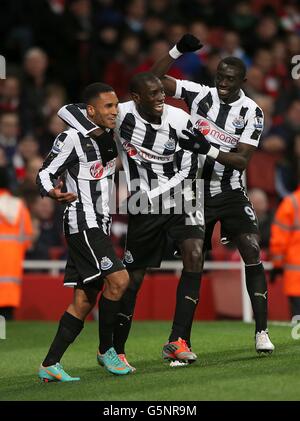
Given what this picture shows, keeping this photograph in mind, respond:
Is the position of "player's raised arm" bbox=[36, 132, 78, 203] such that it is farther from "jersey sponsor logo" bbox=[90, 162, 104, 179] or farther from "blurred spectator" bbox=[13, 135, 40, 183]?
"blurred spectator" bbox=[13, 135, 40, 183]

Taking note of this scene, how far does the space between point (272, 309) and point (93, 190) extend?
18.9 ft

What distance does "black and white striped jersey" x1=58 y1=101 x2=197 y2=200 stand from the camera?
25.5ft

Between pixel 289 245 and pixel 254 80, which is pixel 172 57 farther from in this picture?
pixel 254 80

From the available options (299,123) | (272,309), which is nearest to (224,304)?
(272,309)

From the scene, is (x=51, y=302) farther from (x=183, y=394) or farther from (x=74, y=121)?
(x=183, y=394)

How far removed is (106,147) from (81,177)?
0.26 meters

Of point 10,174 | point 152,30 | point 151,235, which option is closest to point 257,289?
point 151,235

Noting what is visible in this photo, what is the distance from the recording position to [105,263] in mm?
7238

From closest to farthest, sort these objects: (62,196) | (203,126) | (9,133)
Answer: (62,196) < (203,126) < (9,133)

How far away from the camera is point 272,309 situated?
1273 centimetres

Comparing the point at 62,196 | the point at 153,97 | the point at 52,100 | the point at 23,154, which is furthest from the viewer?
the point at 52,100

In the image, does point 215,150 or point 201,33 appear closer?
point 215,150

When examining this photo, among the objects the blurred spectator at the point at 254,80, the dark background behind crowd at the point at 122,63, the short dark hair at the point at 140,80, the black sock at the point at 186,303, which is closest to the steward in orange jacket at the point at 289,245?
the dark background behind crowd at the point at 122,63

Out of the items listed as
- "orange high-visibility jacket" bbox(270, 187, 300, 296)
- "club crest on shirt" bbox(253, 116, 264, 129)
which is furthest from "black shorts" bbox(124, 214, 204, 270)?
"orange high-visibility jacket" bbox(270, 187, 300, 296)
